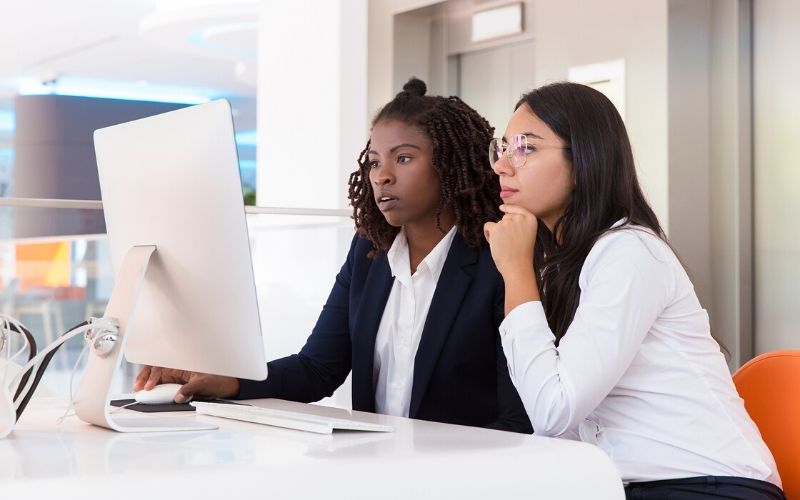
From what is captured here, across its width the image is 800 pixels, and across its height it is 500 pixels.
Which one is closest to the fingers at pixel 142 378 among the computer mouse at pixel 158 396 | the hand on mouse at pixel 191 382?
the hand on mouse at pixel 191 382

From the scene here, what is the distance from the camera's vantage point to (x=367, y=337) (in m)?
1.98

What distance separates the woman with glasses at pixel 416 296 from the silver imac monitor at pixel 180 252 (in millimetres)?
268

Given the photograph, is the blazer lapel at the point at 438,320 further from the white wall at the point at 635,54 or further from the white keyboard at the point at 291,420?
the white wall at the point at 635,54

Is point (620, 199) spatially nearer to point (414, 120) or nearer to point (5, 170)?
point (414, 120)

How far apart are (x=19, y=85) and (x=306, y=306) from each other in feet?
30.2

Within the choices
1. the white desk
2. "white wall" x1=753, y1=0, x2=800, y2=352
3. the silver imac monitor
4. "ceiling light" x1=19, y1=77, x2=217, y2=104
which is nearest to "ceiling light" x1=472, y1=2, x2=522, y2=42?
"white wall" x1=753, y1=0, x2=800, y2=352

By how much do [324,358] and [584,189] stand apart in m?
0.73

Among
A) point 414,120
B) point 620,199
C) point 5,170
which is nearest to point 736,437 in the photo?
point 620,199

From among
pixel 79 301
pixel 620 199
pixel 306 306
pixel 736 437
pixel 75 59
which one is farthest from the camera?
pixel 75 59

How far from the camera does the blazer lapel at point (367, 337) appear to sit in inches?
77.9

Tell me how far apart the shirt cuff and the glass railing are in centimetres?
136

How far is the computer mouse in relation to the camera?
1.68 meters

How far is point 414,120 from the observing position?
2.09 metres

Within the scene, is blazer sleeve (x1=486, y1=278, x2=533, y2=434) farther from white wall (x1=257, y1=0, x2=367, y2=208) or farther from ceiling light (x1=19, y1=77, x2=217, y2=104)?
ceiling light (x1=19, y1=77, x2=217, y2=104)
